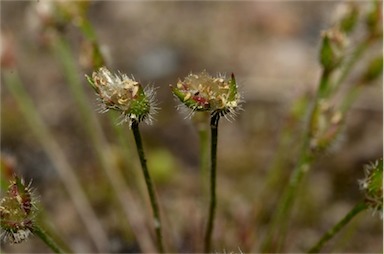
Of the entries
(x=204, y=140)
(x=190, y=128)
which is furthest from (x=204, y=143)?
(x=190, y=128)

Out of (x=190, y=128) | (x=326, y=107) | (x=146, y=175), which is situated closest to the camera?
(x=146, y=175)

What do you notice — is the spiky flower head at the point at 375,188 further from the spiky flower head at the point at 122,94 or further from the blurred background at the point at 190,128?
the spiky flower head at the point at 122,94

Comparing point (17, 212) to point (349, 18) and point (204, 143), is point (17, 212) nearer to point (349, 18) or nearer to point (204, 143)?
point (204, 143)

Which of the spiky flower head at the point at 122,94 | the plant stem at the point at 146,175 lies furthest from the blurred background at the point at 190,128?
the spiky flower head at the point at 122,94

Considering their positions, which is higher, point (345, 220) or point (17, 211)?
point (345, 220)

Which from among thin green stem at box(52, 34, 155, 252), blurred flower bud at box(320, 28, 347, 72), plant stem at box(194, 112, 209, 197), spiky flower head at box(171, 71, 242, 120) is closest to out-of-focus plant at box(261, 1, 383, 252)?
blurred flower bud at box(320, 28, 347, 72)
